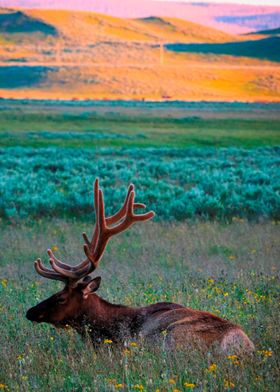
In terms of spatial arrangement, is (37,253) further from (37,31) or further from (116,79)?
(37,31)

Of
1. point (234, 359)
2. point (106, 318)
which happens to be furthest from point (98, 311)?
point (234, 359)

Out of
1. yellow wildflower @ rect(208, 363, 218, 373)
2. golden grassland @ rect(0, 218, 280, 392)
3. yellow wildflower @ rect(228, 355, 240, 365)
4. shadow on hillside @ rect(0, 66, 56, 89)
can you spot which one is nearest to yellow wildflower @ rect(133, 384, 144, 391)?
golden grassland @ rect(0, 218, 280, 392)

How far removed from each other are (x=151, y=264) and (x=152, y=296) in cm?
243

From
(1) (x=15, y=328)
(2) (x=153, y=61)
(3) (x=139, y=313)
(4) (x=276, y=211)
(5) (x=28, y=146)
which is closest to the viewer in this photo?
(3) (x=139, y=313)

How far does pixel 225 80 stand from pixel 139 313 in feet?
416

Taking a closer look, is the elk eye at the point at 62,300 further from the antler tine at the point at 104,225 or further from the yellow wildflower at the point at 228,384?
the yellow wildflower at the point at 228,384

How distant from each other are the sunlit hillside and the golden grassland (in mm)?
88750

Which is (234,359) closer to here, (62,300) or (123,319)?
(123,319)

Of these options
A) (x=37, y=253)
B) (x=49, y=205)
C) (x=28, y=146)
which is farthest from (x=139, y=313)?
(x=28, y=146)

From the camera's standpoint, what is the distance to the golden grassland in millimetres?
5703

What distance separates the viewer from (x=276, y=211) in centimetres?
1611

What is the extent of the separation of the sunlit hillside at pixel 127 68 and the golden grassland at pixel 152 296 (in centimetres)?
8875

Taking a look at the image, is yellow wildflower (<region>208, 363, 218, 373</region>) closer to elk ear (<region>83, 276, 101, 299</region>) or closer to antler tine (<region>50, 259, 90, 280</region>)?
elk ear (<region>83, 276, 101, 299</region>)

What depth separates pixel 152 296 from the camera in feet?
28.9
